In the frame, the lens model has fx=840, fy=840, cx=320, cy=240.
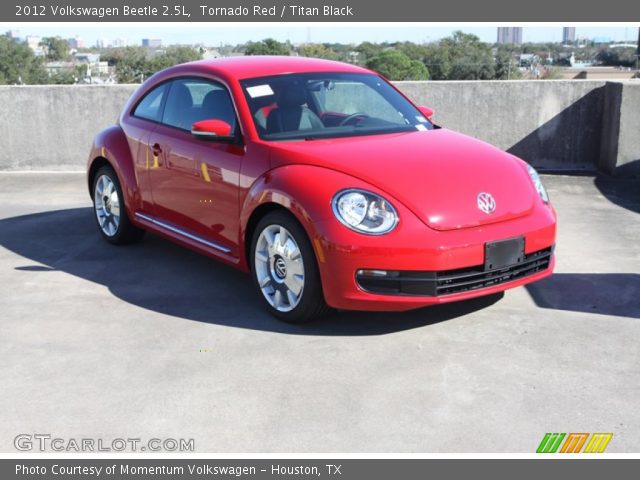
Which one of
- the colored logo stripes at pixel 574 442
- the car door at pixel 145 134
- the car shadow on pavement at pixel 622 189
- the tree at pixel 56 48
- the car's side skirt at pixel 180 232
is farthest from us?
the tree at pixel 56 48

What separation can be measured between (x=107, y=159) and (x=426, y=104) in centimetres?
515

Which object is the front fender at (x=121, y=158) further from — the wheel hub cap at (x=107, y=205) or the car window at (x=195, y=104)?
the car window at (x=195, y=104)

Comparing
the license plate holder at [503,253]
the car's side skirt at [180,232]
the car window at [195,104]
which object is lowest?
the car's side skirt at [180,232]

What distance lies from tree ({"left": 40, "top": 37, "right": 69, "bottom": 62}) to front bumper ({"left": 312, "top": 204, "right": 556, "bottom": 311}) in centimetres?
5074

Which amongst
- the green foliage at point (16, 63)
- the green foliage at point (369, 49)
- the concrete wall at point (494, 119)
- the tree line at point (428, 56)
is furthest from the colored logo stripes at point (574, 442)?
the green foliage at point (16, 63)

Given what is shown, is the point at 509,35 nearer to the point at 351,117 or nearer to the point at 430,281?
the point at 351,117

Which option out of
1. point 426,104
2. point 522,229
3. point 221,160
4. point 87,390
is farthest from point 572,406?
point 426,104

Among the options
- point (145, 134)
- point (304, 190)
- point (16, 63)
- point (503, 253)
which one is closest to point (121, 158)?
point (145, 134)

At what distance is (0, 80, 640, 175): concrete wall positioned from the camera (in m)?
10.1

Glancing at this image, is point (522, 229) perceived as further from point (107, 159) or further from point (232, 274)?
point (107, 159)

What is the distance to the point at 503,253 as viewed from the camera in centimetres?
486

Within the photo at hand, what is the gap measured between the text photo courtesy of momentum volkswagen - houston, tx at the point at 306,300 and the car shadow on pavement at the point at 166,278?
0.09 feet

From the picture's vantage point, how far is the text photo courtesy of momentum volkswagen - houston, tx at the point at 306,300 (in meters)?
3.74

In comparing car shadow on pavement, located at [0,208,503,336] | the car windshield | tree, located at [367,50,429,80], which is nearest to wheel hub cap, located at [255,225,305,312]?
car shadow on pavement, located at [0,208,503,336]
